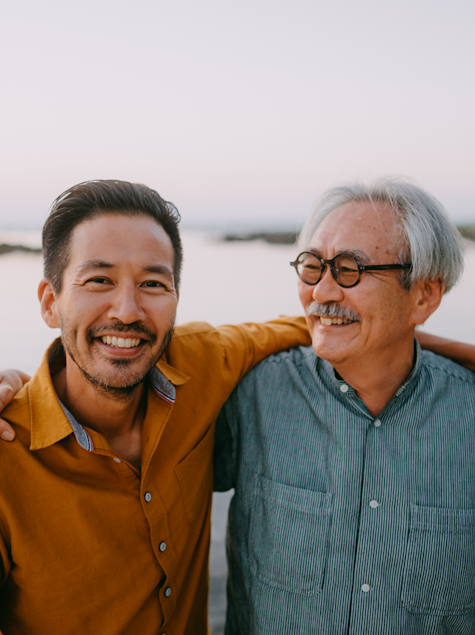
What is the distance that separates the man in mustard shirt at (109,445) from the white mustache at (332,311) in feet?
1.40

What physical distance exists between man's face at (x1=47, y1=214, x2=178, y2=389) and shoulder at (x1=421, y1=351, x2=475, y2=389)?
1.07 meters

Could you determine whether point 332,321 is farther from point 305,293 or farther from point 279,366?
point 279,366

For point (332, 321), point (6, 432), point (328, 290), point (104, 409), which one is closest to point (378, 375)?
point (332, 321)

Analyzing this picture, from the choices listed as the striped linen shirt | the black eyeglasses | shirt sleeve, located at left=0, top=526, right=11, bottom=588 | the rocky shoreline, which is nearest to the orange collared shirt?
shirt sleeve, located at left=0, top=526, right=11, bottom=588

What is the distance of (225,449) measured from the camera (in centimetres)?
184

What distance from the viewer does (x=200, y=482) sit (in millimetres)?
1601

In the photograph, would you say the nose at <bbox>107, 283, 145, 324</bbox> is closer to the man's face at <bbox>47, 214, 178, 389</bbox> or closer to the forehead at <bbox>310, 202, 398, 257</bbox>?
the man's face at <bbox>47, 214, 178, 389</bbox>

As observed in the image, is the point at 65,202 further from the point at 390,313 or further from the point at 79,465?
the point at 390,313

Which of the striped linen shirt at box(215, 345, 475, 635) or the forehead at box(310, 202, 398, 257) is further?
the forehead at box(310, 202, 398, 257)

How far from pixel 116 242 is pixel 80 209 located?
0.19 meters

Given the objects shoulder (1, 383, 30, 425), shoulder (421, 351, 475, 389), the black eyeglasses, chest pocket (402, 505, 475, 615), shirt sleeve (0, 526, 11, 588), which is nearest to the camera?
shirt sleeve (0, 526, 11, 588)

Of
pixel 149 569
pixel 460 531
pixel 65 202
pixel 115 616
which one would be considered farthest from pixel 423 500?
→ pixel 65 202

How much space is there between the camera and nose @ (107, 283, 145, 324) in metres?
1.32

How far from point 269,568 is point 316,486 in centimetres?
35
